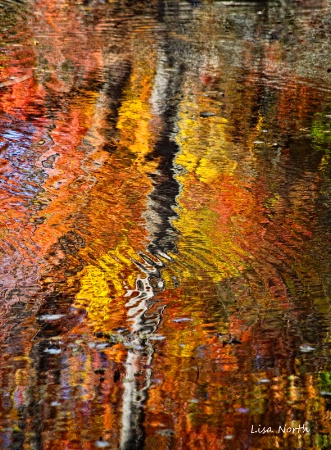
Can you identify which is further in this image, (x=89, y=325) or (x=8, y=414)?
(x=89, y=325)

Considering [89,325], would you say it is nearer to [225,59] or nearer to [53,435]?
[53,435]

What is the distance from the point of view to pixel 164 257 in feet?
18.3

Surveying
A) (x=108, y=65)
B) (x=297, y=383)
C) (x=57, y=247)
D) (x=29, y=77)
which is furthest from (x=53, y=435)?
(x=108, y=65)

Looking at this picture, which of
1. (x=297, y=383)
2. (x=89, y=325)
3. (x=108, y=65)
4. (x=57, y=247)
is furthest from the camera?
(x=108, y=65)

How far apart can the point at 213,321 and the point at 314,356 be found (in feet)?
2.01

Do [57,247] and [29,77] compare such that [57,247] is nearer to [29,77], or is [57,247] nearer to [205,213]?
[205,213]

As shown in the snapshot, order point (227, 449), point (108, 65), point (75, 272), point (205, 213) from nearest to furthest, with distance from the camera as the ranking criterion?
point (227, 449)
point (75, 272)
point (205, 213)
point (108, 65)

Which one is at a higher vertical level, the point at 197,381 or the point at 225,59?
the point at 225,59

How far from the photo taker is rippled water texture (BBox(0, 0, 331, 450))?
159 inches

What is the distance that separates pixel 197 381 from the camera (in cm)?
428

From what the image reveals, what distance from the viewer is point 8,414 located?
396cm

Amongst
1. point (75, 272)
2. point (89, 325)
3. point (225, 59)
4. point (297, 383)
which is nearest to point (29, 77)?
point (225, 59)

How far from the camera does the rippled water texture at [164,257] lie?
13.3 ft

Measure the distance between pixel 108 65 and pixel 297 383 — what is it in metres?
7.80
